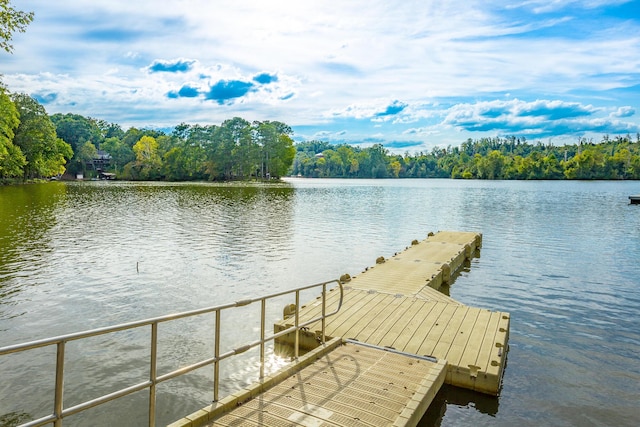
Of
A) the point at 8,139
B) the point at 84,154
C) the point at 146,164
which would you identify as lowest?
the point at 146,164

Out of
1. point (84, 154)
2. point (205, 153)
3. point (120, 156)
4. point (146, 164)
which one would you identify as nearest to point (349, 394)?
point (205, 153)

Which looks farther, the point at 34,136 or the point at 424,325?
the point at 34,136

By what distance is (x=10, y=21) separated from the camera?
21047mm

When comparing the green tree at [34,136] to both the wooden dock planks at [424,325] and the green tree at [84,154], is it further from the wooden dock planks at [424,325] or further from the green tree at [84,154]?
the wooden dock planks at [424,325]

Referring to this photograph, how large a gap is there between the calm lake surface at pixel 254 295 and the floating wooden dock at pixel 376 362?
65 cm

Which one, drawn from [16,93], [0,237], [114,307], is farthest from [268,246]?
[16,93]

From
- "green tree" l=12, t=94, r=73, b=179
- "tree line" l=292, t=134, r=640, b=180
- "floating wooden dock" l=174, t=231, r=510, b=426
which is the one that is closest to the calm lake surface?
"floating wooden dock" l=174, t=231, r=510, b=426

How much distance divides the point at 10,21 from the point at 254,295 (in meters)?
18.4

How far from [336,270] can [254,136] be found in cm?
9227

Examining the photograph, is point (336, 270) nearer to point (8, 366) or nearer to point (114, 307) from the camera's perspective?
point (114, 307)

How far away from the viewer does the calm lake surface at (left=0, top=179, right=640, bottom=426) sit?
7.00m

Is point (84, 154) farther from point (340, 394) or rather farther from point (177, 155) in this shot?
point (340, 394)

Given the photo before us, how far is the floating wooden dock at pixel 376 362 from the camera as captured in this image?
509 cm

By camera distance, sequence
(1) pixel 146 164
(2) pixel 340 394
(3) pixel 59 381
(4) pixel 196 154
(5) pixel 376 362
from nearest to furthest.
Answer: (3) pixel 59 381
(2) pixel 340 394
(5) pixel 376 362
(4) pixel 196 154
(1) pixel 146 164
